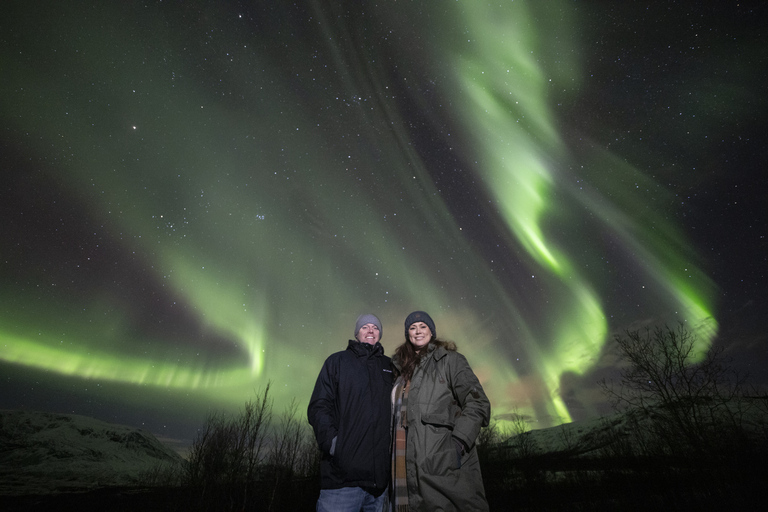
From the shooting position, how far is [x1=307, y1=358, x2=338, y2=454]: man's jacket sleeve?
2883 millimetres

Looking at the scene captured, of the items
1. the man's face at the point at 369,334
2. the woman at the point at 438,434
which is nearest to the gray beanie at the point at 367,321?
the man's face at the point at 369,334

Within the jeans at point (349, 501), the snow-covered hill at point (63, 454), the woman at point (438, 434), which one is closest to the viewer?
the woman at point (438, 434)

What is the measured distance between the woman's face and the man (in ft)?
1.40

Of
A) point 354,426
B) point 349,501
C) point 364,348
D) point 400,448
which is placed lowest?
point 349,501

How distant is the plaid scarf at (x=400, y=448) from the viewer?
240 cm

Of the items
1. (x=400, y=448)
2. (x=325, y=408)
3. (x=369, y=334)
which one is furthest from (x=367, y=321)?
(x=400, y=448)

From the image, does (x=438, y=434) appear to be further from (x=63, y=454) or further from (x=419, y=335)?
(x=63, y=454)

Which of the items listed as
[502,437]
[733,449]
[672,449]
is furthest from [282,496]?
[733,449]

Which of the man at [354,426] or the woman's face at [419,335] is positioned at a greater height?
the woman's face at [419,335]

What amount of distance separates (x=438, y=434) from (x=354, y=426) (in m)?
0.86

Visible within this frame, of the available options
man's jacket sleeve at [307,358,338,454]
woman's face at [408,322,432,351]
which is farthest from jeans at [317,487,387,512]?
woman's face at [408,322,432,351]

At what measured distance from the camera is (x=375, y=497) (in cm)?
279

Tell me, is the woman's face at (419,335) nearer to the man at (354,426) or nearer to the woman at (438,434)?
the woman at (438,434)

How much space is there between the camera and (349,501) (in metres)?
2.67
